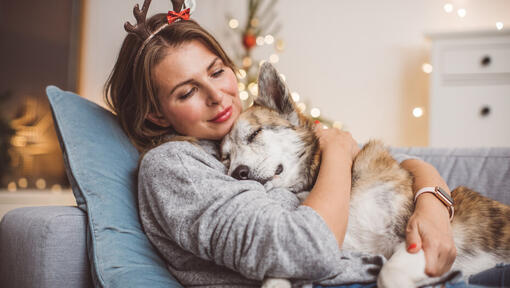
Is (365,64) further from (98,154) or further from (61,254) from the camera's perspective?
(61,254)

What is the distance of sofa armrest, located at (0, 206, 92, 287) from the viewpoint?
1.08 metres

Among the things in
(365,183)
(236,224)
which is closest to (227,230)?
(236,224)

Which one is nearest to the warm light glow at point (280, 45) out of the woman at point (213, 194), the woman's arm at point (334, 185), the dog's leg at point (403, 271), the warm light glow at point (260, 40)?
the warm light glow at point (260, 40)

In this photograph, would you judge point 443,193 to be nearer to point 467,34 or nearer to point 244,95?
point 467,34

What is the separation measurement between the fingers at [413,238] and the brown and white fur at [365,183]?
0.06 ft

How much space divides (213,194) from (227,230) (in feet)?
0.38

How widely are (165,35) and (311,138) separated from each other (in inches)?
25.9

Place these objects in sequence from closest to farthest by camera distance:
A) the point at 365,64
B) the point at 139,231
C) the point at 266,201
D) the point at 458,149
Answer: the point at 266,201 → the point at 139,231 → the point at 458,149 → the point at 365,64

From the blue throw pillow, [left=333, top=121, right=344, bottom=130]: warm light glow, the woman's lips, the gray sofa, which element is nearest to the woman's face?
the woman's lips

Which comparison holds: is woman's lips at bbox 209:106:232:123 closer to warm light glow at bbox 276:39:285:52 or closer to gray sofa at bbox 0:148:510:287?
gray sofa at bbox 0:148:510:287

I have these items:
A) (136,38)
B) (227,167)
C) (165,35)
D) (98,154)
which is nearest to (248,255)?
(227,167)

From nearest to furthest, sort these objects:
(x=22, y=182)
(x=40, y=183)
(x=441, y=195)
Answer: (x=441, y=195) → (x=22, y=182) → (x=40, y=183)

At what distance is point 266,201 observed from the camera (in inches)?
40.3

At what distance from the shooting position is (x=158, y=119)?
148cm
